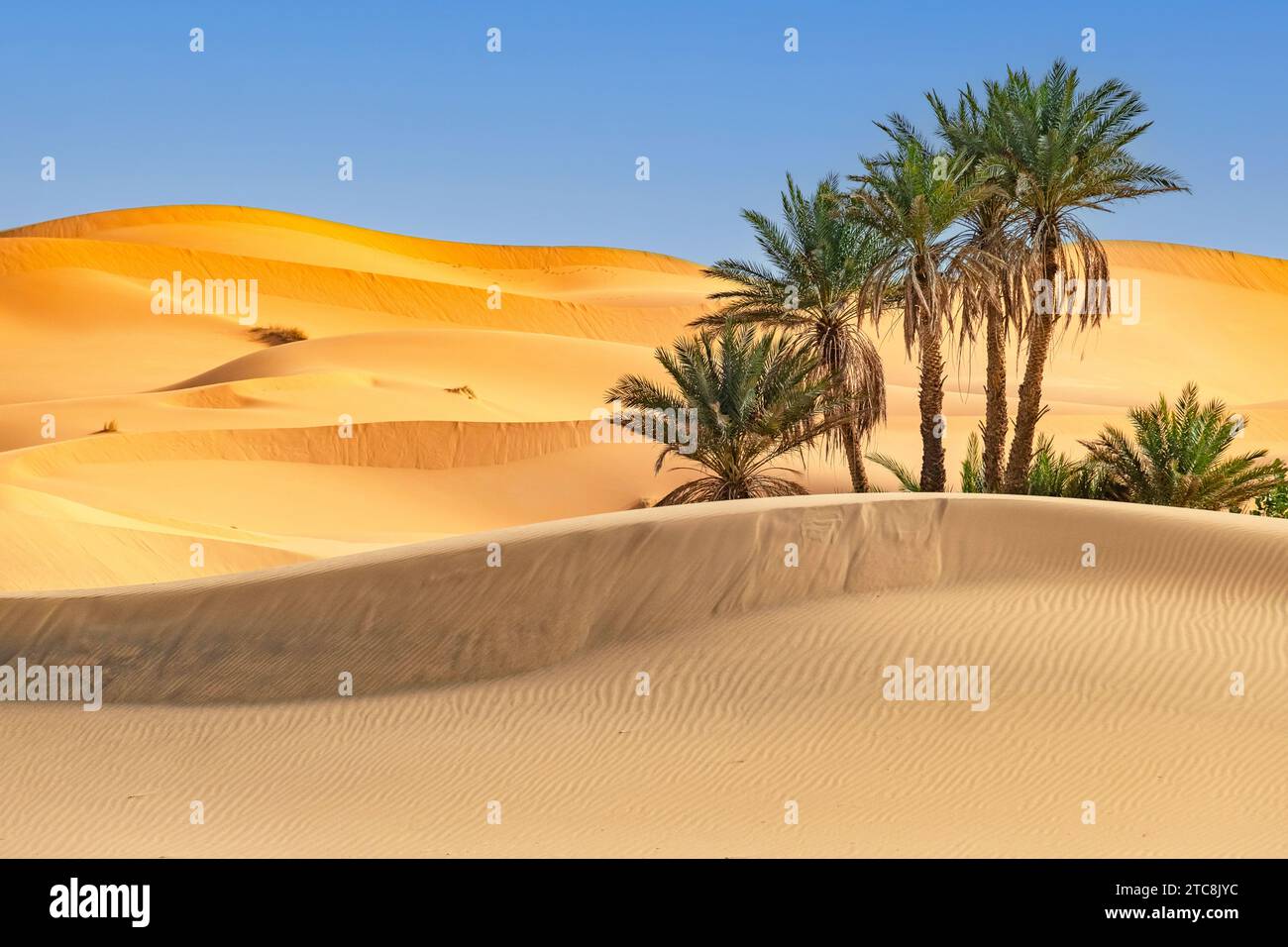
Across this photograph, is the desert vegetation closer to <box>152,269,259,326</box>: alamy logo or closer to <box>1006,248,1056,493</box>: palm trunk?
<box>1006,248,1056,493</box>: palm trunk

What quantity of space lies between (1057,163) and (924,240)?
8.44 feet

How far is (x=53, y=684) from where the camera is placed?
13.6 m

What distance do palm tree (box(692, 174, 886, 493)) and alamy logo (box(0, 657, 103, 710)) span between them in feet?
49.9

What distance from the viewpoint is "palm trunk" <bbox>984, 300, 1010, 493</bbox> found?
23.6 metres

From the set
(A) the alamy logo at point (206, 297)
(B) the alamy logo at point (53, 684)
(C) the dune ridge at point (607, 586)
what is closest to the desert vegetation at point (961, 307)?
(C) the dune ridge at point (607, 586)

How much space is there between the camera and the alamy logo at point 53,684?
13281 millimetres

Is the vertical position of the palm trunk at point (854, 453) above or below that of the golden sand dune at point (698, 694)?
above

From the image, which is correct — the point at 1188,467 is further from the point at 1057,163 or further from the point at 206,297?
the point at 206,297

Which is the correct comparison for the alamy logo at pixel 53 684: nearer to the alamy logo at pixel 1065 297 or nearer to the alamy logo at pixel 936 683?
the alamy logo at pixel 936 683

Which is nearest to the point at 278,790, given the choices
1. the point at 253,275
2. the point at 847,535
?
the point at 847,535

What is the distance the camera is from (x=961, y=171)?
75.4 feet
